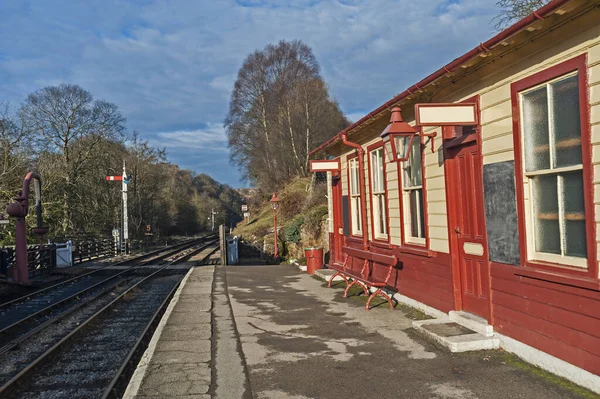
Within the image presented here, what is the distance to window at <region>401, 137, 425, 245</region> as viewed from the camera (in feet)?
24.6

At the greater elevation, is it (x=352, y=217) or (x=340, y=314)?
(x=352, y=217)

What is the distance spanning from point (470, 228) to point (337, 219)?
21.8 ft

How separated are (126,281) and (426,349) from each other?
14.8m

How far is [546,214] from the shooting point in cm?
464

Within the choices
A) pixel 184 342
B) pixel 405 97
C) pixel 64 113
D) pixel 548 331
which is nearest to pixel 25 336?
pixel 184 342

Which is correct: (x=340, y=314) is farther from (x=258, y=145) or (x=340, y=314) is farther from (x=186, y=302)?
(x=258, y=145)

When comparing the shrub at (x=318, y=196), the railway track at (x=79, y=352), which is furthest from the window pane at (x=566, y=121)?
the shrub at (x=318, y=196)

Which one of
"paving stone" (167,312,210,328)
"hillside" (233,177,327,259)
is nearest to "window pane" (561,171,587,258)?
"paving stone" (167,312,210,328)

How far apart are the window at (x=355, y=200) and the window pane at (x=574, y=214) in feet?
21.0

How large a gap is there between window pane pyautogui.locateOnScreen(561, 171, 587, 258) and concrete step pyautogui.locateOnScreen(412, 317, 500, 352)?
1.52m

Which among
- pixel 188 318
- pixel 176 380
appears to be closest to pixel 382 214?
pixel 188 318

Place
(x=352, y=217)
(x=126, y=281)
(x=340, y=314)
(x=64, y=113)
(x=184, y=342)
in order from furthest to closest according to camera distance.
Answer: (x=64, y=113)
(x=126, y=281)
(x=352, y=217)
(x=340, y=314)
(x=184, y=342)

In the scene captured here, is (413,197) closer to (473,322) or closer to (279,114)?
(473,322)

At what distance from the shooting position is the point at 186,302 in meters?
9.59
